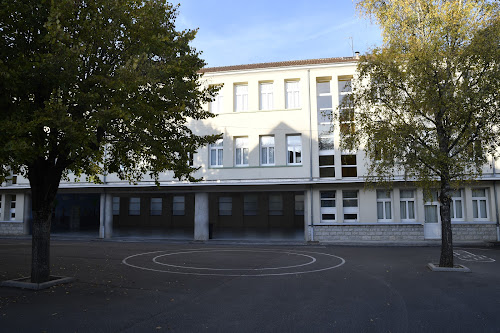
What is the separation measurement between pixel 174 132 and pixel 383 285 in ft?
23.1

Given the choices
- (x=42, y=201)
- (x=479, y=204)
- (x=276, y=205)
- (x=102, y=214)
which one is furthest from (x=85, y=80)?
(x=276, y=205)

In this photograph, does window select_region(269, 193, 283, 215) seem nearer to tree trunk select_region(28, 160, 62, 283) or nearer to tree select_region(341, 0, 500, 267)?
tree select_region(341, 0, 500, 267)

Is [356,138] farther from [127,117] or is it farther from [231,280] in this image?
[127,117]

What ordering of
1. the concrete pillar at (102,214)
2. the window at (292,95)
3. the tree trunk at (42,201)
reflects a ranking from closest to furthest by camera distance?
the tree trunk at (42,201) < the window at (292,95) < the concrete pillar at (102,214)

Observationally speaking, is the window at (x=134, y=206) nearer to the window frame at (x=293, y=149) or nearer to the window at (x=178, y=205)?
the window at (x=178, y=205)

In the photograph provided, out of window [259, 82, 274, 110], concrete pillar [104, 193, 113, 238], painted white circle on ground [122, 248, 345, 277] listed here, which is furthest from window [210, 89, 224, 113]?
painted white circle on ground [122, 248, 345, 277]

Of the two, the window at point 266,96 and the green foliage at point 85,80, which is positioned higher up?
the window at point 266,96

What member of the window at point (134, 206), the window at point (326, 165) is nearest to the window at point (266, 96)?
the window at point (326, 165)

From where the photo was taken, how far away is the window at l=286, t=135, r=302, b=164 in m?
25.3

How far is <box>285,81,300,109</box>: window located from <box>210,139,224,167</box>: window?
197 inches

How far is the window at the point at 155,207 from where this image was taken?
4372 cm

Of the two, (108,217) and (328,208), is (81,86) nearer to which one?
(328,208)

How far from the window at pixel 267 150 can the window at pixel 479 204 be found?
12111 millimetres

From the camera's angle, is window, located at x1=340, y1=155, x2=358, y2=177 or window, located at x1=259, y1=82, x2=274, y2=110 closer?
window, located at x1=340, y1=155, x2=358, y2=177
